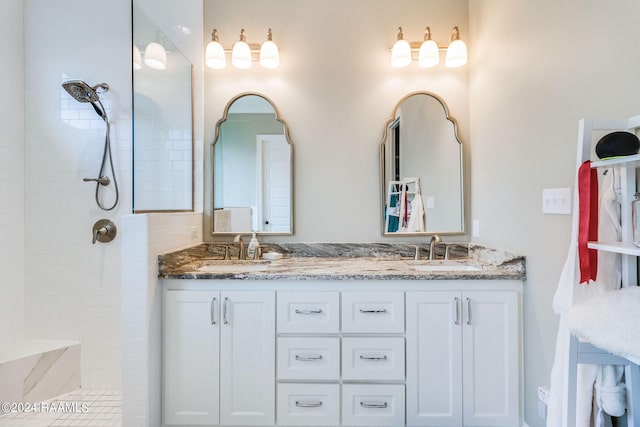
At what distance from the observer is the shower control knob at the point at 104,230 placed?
220cm

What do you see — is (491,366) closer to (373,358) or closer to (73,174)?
(373,358)

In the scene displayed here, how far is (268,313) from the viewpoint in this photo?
1712 mm

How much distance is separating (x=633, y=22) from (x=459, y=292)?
1.25m

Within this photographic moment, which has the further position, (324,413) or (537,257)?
(324,413)

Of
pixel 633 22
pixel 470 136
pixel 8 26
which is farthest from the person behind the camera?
pixel 470 136

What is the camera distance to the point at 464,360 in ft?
5.46

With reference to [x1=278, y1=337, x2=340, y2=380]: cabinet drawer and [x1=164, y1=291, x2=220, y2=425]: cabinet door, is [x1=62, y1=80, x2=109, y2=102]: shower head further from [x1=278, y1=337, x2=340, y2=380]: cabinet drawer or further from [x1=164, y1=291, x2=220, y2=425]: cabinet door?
[x1=278, y1=337, x2=340, y2=380]: cabinet drawer

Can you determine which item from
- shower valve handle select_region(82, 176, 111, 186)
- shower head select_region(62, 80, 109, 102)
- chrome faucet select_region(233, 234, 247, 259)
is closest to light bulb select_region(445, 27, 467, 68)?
chrome faucet select_region(233, 234, 247, 259)

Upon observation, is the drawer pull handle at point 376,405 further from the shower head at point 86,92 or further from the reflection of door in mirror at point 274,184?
the shower head at point 86,92

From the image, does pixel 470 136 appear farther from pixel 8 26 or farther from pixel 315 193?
pixel 8 26

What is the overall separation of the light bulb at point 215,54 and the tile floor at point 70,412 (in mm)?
2314

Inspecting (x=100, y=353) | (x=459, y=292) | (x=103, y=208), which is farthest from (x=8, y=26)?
(x=459, y=292)

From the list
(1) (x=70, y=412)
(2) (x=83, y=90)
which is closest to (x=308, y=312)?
(1) (x=70, y=412)

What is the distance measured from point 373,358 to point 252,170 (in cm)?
144
